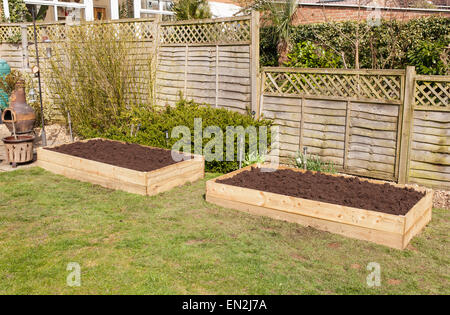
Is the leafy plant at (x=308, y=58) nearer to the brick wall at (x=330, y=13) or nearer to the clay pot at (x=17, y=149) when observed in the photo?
the brick wall at (x=330, y=13)

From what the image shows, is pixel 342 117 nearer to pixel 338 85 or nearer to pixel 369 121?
pixel 369 121

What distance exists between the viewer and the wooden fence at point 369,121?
6730mm

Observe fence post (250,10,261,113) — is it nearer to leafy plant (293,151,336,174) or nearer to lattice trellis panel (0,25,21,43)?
leafy plant (293,151,336,174)

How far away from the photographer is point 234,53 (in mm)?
8594

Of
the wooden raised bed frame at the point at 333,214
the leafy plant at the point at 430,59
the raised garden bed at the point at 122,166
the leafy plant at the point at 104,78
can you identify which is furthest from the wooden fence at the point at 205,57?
the leafy plant at the point at 430,59

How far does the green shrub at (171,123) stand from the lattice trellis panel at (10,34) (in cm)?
481

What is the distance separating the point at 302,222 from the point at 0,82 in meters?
9.78

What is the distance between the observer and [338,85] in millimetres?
7691

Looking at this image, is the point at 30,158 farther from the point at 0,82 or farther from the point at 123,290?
the point at 123,290

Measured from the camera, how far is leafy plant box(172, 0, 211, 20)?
15.1m

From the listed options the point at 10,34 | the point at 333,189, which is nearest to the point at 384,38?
the point at 333,189

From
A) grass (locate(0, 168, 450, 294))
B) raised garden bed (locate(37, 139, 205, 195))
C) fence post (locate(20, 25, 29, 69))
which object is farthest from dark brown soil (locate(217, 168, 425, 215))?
fence post (locate(20, 25, 29, 69))

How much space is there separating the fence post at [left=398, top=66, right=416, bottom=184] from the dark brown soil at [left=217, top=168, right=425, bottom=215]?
1.08 m

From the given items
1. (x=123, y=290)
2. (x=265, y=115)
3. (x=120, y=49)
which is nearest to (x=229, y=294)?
(x=123, y=290)
